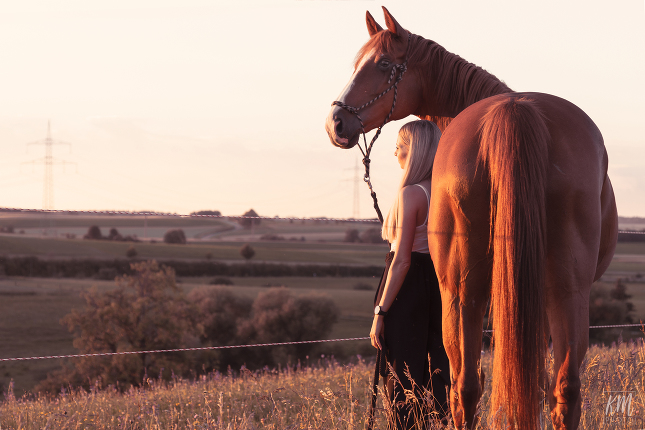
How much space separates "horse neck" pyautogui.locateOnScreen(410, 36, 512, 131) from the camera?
364 centimetres

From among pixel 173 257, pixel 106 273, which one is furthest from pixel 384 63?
pixel 173 257

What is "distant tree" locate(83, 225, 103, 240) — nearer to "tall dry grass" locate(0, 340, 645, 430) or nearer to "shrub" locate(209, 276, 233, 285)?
"shrub" locate(209, 276, 233, 285)

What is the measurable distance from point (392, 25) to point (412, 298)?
1.96 metres

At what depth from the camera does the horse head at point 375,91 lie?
381 centimetres

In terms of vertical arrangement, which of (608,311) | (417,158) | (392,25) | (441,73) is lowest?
(608,311)

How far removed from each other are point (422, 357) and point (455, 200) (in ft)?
4.24

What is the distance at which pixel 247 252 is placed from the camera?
72438 millimetres

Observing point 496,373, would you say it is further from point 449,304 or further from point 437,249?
point 437,249

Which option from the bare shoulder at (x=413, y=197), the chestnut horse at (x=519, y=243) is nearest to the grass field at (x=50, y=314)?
the bare shoulder at (x=413, y=197)

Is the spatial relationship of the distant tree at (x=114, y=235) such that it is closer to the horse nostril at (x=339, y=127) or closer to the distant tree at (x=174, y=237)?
the distant tree at (x=174, y=237)

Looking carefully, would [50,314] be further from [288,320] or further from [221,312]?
[288,320]

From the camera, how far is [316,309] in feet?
186

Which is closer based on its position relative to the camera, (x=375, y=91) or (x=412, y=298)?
(x=412, y=298)

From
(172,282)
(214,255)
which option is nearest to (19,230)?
(214,255)
